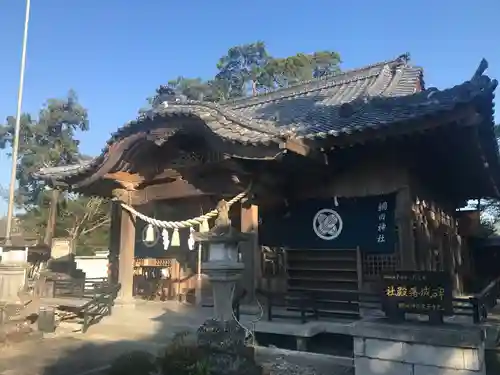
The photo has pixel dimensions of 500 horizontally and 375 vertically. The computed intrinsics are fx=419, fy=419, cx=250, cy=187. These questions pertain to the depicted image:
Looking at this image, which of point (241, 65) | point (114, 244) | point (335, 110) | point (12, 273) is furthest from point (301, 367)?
point (241, 65)

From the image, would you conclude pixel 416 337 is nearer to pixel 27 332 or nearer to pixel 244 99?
pixel 27 332

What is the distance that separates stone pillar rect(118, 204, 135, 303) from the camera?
1206 cm

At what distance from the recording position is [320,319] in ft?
31.6

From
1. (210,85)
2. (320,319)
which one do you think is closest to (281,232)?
(320,319)

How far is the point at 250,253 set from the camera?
1048 centimetres

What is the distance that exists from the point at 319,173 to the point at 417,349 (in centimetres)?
550

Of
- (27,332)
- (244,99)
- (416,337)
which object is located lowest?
(27,332)

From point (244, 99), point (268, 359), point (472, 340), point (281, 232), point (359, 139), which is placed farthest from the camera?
point (244, 99)

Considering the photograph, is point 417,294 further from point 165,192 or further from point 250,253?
point 165,192

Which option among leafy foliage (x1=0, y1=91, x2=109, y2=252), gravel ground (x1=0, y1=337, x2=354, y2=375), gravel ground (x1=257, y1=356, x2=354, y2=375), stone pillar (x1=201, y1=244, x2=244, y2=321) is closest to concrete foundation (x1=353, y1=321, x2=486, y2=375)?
gravel ground (x1=257, y1=356, x2=354, y2=375)

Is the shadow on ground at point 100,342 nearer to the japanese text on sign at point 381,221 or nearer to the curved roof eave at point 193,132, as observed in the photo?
the curved roof eave at point 193,132

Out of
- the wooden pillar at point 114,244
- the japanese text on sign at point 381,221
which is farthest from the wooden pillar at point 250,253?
the wooden pillar at point 114,244

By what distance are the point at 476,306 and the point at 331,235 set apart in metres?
4.12

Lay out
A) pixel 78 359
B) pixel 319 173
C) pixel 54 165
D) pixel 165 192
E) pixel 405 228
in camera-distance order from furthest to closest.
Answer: pixel 54 165 < pixel 165 192 < pixel 319 173 < pixel 405 228 < pixel 78 359
